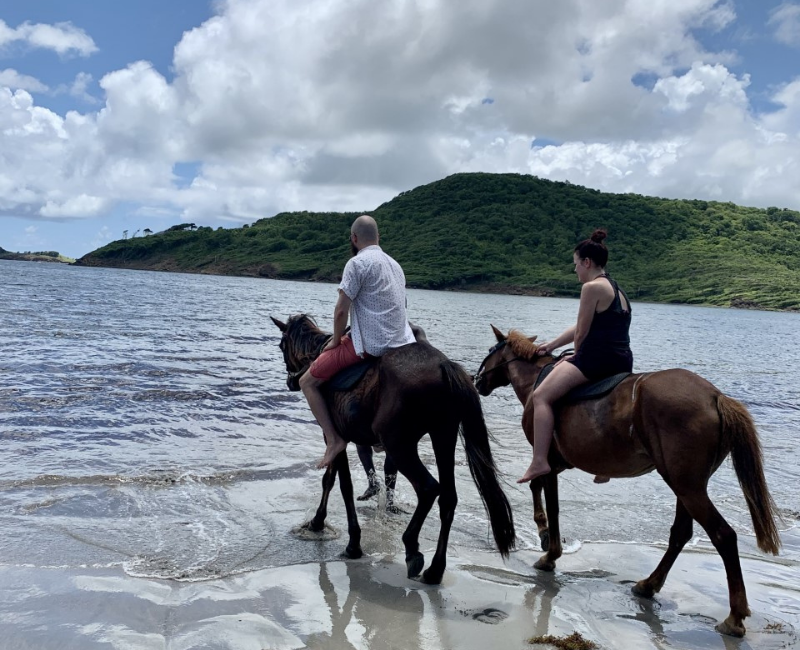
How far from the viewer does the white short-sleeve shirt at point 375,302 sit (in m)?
6.04

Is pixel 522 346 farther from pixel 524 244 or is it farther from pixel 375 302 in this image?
pixel 524 244

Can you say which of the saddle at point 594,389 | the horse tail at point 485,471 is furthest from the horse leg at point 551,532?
the saddle at point 594,389

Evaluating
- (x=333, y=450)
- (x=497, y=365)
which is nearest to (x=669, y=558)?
(x=497, y=365)

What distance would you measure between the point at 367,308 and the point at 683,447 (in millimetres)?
2945

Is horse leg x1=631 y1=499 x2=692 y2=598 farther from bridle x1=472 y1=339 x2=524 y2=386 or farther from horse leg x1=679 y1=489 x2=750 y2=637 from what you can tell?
bridle x1=472 y1=339 x2=524 y2=386

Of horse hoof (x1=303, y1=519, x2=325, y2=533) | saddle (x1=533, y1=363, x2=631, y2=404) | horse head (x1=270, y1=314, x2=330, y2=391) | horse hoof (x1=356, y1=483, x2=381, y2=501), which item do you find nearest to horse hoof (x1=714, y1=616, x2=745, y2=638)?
saddle (x1=533, y1=363, x2=631, y2=404)

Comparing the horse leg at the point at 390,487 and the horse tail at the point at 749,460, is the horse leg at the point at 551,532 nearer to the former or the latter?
the horse tail at the point at 749,460

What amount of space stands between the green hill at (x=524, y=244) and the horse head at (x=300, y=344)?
10309 cm

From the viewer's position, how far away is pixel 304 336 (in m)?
7.60

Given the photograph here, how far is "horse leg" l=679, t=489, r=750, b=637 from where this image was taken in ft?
16.9

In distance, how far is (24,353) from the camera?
56.9 ft

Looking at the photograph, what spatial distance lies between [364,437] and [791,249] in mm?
149731

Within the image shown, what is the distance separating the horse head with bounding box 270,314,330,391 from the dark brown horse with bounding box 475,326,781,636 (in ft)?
9.72

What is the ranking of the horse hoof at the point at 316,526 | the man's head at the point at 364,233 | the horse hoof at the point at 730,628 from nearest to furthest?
Result: the horse hoof at the point at 730,628 < the man's head at the point at 364,233 < the horse hoof at the point at 316,526
